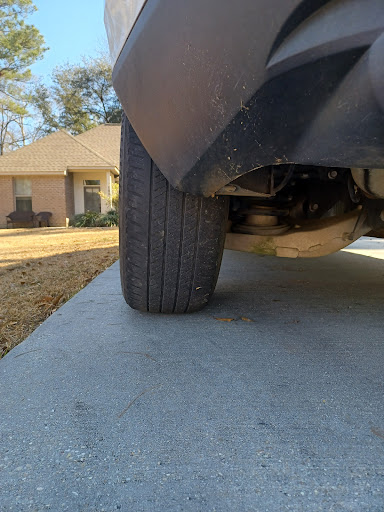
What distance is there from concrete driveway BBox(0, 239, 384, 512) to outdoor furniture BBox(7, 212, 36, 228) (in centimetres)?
1556

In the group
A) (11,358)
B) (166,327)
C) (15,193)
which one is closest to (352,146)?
(166,327)

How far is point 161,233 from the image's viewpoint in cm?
154

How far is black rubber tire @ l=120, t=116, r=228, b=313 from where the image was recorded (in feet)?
4.81

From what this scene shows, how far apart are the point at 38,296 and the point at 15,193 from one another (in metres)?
15.7

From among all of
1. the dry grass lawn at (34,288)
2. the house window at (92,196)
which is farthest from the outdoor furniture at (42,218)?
the dry grass lawn at (34,288)

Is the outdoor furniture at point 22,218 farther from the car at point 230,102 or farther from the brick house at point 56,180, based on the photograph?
the car at point 230,102

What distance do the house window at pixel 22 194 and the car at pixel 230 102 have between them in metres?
16.7

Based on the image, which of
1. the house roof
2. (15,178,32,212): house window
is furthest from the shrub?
(15,178,32,212): house window

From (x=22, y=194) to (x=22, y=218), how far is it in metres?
1.29

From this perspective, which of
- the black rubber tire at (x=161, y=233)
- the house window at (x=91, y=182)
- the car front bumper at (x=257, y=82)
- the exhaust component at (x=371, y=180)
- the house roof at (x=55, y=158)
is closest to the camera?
the car front bumper at (x=257, y=82)

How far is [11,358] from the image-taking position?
139cm

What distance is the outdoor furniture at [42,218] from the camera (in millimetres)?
15852

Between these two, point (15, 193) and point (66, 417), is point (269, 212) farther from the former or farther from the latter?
point (15, 193)

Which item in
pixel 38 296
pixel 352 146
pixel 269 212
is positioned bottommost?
pixel 38 296
